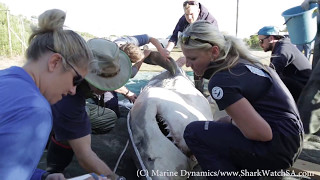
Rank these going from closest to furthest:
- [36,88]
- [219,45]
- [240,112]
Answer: [36,88]
[240,112]
[219,45]

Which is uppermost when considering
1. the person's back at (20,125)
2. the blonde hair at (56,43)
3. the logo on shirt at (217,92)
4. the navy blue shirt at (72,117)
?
the blonde hair at (56,43)

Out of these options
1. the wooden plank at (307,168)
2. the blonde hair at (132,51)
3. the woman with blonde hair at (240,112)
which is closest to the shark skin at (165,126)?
the woman with blonde hair at (240,112)

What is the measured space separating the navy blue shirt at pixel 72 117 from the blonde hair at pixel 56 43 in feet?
1.94

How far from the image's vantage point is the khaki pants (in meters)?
3.26

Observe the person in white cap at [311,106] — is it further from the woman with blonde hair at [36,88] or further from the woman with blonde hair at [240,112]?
the woman with blonde hair at [36,88]

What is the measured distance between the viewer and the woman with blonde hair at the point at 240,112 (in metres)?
1.86

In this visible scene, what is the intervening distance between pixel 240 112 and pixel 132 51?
149 centimetres

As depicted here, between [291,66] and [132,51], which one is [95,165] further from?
[291,66]

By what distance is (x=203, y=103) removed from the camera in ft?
9.39

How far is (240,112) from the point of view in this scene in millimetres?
1825

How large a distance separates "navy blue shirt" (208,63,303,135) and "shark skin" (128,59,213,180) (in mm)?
553

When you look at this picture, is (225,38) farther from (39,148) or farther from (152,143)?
(39,148)

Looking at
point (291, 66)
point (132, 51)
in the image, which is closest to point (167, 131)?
point (132, 51)

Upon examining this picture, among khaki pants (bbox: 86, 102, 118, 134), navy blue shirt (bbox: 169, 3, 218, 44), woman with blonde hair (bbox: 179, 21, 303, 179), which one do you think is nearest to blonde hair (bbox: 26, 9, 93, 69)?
woman with blonde hair (bbox: 179, 21, 303, 179)
